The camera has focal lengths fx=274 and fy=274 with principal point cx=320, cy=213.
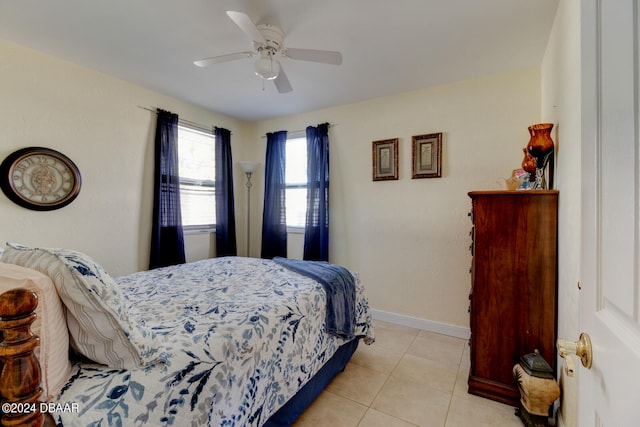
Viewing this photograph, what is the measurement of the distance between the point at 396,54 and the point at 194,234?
9.50 feet

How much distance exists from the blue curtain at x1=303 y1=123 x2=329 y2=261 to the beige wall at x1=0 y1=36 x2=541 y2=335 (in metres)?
0.13

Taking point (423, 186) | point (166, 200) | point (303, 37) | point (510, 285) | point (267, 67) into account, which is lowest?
point (510, 285)

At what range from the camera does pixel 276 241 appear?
3.67 meters

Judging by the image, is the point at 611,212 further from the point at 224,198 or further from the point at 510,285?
the point at 224,198

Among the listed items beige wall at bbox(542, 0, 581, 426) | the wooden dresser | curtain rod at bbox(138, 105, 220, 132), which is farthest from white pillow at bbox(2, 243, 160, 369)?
curtain rod at bbox(138, 105, 220, 132)

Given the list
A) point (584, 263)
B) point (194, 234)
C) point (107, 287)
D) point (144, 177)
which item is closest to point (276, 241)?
point (194, 234)

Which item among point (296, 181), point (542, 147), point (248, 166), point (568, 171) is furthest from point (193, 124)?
point (568, 171)

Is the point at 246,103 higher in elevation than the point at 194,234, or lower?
higher

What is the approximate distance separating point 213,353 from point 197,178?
110 inches

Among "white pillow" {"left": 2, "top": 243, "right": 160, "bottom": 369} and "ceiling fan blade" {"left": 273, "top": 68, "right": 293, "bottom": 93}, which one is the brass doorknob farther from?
"ceiling fan blade" {"left": 273, "top": 68, "right": 293, "bottom": 93}

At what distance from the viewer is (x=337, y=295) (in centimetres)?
187

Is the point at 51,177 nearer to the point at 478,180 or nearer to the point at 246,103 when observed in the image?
the point at 246,103

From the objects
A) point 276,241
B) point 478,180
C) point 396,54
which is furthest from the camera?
point 276,241

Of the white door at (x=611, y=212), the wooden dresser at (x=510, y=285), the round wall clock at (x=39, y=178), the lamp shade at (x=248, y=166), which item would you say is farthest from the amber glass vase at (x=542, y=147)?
the round wall clock at (x=39, y=178)
